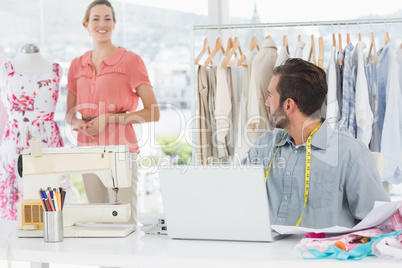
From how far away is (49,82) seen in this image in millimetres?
3203

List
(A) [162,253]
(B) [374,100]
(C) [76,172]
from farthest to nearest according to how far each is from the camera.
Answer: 1. (B) [374,100]
2. (C) [76,172]
3. (A) [162,253]

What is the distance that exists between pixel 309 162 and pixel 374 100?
1.30m

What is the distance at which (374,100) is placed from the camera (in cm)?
318

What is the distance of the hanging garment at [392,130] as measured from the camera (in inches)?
121

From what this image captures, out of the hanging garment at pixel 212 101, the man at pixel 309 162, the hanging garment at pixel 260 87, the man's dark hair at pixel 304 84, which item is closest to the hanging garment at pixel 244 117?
the hanging garment at pixel 260 87

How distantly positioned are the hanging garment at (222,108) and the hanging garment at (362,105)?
29.3 inches

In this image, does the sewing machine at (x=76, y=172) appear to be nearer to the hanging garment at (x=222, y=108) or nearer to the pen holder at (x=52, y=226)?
the pen holder at (x=52, y=226)

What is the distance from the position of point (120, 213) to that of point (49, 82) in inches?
63.0

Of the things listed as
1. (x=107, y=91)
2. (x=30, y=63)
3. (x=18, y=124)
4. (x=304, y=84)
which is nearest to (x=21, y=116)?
(x=18, y=124)

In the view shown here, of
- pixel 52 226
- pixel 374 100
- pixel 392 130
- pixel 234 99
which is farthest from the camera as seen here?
pixel 234 99

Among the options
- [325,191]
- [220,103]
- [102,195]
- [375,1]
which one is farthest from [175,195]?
[375,1]

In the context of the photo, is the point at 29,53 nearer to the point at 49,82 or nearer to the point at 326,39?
the point at 49,82

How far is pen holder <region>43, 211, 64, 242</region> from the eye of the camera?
171 cm

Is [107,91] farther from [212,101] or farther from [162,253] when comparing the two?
[162,253]
